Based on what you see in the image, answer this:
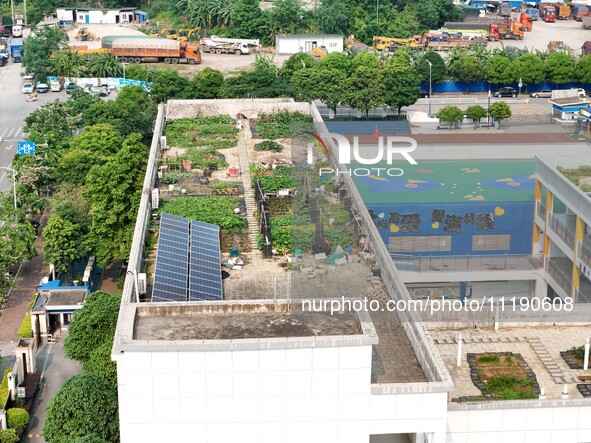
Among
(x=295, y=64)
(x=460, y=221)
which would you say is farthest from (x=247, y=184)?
(x=295, y=64)

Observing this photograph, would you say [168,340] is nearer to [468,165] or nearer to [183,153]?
[183,153]

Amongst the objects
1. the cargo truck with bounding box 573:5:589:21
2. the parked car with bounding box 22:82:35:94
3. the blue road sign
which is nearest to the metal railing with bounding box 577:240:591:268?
the blue road sign

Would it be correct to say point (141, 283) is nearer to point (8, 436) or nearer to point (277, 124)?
point (8, 436)

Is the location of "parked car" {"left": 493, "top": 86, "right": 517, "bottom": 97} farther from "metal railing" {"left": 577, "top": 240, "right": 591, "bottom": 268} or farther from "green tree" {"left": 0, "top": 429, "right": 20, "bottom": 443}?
"green tree" {"left": 0, "top": 429, "right": 20, "bottom": 443}

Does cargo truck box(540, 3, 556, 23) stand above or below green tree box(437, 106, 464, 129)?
above

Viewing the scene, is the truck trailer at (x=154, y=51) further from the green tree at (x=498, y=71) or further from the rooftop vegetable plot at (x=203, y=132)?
the rooftop vegetable plot at (x=203, y=132)

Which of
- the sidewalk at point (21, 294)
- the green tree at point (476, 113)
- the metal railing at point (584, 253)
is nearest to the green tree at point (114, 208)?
the sidewalk at point (21, 294)

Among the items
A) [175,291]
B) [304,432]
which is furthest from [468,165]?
[304,432]
